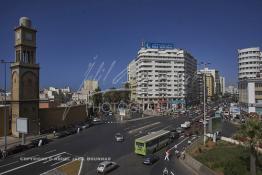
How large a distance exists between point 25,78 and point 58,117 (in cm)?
1552

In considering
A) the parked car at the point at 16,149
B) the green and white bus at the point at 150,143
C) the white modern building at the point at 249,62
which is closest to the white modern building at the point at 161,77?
the white modern building at the point at 249,62

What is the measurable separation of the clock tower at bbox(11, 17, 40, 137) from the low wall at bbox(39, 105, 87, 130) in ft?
10.3

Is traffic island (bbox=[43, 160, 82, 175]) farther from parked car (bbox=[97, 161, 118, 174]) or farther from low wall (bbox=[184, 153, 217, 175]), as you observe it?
low wall (bbox=[184, 153, 217, 175])

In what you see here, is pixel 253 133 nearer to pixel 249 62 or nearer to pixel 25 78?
pixel 25 78

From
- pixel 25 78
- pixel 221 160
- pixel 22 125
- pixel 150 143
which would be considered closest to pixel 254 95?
pixel 150 143

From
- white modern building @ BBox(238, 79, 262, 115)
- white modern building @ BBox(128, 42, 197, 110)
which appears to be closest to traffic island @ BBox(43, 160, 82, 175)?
white modern building @ BBox(238, 79, 262, 115)

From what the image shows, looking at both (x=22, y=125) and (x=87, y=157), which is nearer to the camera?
(x=87, y=157)

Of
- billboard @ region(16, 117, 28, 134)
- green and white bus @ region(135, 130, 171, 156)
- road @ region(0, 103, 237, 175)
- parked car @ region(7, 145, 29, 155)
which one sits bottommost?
road @ region(0, 103, 237, 175)

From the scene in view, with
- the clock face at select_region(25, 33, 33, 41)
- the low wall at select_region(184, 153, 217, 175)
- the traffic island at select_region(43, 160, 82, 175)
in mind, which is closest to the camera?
the low wall at select_region(184, 153, 217, 175)

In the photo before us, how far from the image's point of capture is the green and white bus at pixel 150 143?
42594 millimetres

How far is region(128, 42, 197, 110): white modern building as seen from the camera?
477 feet

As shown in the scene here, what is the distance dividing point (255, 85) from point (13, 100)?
77.3 metres

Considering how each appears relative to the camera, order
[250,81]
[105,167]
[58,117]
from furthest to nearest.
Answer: [250,81], [58,117], [105,167]

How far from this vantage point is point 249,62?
129750mm
